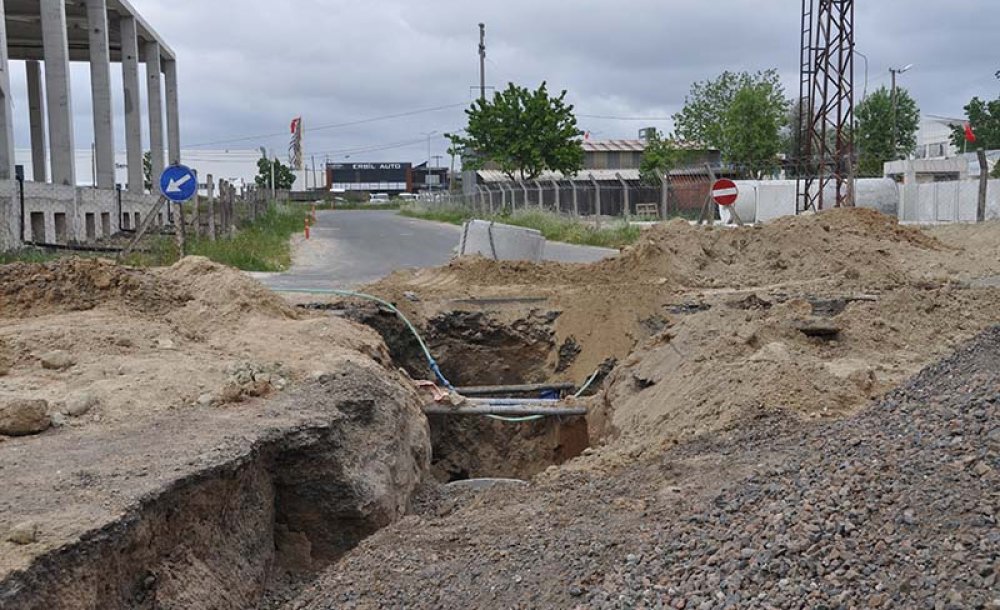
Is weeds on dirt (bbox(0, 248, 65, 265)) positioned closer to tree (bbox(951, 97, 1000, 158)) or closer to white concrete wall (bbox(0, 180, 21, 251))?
white concrete wall (bbox(0, 180, 21, 251))

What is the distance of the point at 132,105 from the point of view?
113 feet

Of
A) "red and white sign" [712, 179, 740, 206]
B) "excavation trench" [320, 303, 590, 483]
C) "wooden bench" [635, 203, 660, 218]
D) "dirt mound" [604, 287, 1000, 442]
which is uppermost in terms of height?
"red and white sign" [712, 179, 740, 206]

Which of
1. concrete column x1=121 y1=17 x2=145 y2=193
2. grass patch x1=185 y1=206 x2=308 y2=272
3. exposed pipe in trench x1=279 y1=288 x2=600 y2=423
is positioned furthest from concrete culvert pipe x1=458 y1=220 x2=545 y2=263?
concrete column x1=121 y1=17 x2=145 y2=193

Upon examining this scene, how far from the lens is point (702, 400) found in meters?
7.93

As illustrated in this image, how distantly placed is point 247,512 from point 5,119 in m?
18.1

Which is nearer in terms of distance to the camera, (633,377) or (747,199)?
(633,377)

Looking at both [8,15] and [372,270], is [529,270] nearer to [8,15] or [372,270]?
[372,270]

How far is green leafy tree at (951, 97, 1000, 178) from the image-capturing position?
64438 millimetres

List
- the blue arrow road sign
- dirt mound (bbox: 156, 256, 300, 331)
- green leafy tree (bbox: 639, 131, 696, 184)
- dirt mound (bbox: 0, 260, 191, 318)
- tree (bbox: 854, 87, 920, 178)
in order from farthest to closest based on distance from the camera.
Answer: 1. tree (bbox: 854, 87, 920, 178)
2. green leafy tree (bbox: 639, 131, 696, 184)
3. the blue arrow road sign
4. dirt mound (bbox: 156, 256, 300, 331)
5. dirt mound (bbox: 0, 260, 191, 318)

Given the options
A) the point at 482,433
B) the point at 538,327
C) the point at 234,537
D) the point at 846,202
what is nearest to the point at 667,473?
the point at 234,537

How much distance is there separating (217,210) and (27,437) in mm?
26797

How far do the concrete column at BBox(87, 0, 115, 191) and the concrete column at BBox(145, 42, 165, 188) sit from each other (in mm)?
7901

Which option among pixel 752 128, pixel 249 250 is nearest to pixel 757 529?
pixel 249 250

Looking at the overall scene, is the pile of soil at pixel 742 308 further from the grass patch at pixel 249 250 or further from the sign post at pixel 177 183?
the grass patch at pixel 249 250
